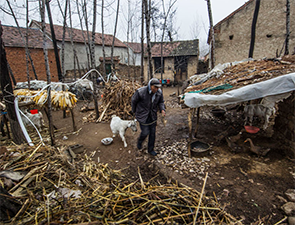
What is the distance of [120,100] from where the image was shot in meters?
8.27

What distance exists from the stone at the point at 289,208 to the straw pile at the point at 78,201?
3.96 ft

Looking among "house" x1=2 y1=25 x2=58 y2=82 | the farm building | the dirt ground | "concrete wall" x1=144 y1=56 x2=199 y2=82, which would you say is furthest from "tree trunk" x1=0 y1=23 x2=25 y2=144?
"concrete wall" x1=144 y1=56 x2=199 y2=82

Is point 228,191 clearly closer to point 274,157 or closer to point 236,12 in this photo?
point 274,157

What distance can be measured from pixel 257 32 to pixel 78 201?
15496mm

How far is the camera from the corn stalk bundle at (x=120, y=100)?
815 centimetres

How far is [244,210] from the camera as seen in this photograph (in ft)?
8.44

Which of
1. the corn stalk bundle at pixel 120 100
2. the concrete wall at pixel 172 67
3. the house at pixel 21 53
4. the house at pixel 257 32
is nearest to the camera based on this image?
the corn stalk bundle at pixel 120 100

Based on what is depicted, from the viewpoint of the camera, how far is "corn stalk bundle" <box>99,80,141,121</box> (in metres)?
8.15

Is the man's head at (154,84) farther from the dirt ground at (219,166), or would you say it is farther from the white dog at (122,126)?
the dirt ground at (219,166)

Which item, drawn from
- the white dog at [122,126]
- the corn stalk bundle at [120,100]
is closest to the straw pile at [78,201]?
the white dog at [122,126]

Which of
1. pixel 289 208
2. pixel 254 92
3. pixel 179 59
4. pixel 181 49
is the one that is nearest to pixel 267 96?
pixel 254 92

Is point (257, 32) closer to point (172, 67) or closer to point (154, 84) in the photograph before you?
point (172, 67)

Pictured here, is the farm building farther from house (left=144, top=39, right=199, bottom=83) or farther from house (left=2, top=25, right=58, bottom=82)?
house (left=2, top=25, right=58, bottom=82)

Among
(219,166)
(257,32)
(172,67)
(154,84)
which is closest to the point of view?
(154,84)
